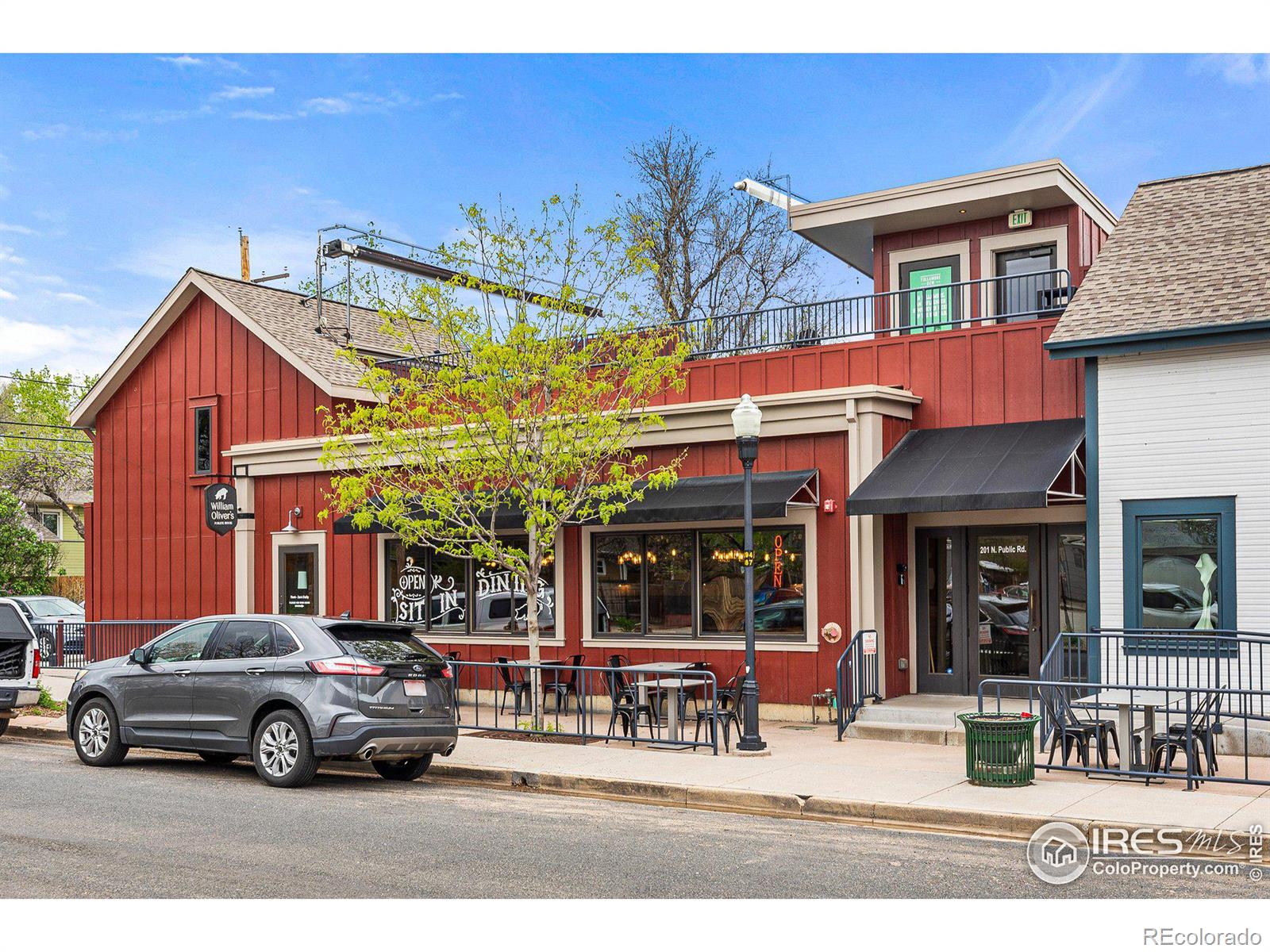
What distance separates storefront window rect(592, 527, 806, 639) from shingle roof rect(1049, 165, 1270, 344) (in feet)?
15.2

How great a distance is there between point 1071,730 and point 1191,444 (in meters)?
4.09

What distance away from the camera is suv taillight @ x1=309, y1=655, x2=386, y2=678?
1209cm

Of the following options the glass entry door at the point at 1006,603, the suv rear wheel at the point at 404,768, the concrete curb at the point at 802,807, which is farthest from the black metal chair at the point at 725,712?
the glass entry door at the point at 1006,603

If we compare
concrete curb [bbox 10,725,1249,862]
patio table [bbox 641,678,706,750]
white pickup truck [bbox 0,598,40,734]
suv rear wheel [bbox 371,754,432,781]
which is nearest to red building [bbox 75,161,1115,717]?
patio table [bbox 641,678,706,750]

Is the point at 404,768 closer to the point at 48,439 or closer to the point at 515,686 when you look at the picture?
the point at 515,686

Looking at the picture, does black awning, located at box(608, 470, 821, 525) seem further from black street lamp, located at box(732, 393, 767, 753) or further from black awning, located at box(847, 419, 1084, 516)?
black street lamp, located at box(732, 393, 767, 753)

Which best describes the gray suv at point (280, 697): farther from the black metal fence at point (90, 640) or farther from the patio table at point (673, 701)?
the black metal fence at point (90, 640)

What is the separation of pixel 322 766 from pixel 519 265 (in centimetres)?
652

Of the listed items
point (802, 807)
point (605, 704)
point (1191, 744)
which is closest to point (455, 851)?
point (802, 807)

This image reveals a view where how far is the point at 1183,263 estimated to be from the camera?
599 inches

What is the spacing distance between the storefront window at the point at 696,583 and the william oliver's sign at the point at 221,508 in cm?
751

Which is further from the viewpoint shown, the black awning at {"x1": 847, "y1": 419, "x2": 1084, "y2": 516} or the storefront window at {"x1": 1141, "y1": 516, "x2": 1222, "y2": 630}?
the black awning at {"x1": 847, "y1": 419, "x2": 1084, "y2": 516}

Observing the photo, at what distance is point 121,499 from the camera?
83.2 ft

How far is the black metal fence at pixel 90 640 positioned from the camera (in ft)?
76.3
